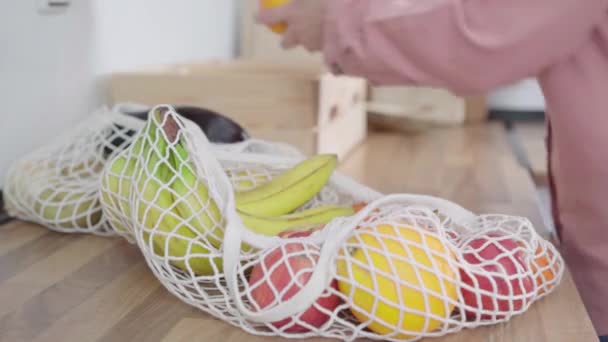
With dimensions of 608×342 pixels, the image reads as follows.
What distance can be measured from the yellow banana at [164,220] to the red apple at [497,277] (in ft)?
0.69

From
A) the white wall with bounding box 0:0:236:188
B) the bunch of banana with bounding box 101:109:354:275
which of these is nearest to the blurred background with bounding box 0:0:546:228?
the white wall with bounding box 0:0:236:188

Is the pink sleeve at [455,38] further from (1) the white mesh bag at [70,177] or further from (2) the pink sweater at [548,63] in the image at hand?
(1) the white mesh bag at [70,177]

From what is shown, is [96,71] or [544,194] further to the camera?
[544,194]

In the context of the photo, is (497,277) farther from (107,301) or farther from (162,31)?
(162,31)

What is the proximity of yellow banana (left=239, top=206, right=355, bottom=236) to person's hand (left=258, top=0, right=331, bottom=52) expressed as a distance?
14.1 inches

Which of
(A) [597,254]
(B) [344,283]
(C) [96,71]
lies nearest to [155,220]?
(B) [344,283]

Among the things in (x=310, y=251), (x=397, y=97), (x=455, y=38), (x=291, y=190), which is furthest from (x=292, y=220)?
(x=397, y=97)

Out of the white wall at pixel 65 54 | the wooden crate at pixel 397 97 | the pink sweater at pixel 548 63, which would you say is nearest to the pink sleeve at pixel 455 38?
the pink sweater at pixel 548 63

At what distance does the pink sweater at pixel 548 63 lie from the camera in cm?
75

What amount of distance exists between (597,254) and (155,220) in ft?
1.61

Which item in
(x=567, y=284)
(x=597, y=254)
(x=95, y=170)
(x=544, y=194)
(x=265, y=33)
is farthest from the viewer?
(x=265, y=33)

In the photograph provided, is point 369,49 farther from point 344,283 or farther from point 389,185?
point 344,283

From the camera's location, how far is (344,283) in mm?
539

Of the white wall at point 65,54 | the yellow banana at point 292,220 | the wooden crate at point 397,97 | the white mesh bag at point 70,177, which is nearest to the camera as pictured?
the yellow banana at point 292,220
